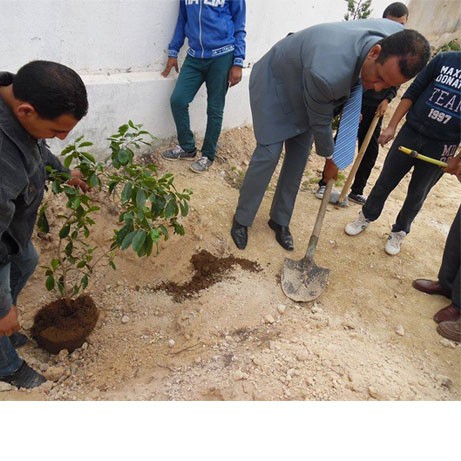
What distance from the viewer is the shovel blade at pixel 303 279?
2494 mm

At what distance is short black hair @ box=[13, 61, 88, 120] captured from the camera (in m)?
1.18

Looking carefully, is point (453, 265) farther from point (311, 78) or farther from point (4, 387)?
point (4, 387)

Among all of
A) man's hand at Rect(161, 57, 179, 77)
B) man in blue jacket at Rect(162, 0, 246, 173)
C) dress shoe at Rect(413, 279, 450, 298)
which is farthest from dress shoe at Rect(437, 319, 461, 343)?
man's hand at Rect(161, 57, 179, 77)

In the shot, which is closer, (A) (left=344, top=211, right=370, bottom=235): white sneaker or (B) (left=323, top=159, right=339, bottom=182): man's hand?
(B) (left=323, top=159, right=339, bottom=182): man's hand

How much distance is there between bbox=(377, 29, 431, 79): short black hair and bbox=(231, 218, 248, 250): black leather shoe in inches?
54.6

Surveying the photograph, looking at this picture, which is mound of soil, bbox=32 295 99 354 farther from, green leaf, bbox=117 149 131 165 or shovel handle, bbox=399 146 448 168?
shovel handle, bbox=399 146 448 168

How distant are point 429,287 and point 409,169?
0.83m

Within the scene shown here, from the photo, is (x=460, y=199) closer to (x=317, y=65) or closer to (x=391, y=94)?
(x=391, y=94)

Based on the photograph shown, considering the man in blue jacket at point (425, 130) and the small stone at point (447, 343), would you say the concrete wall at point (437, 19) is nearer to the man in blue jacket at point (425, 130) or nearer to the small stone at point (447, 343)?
the man in blue jacket at point (425, 130)

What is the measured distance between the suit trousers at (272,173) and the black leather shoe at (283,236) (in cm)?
5

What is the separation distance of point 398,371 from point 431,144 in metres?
1.49

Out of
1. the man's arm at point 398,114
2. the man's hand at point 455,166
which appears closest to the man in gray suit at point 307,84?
the man's arm at point 398,114

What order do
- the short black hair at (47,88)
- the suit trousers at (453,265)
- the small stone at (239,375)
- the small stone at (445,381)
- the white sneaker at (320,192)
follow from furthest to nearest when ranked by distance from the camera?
the white sneaker at (320,192) < the suit trousers at (453,265) < the small stone at (445,381) < the small stone at (239,375) < the short black hair at (47,88)

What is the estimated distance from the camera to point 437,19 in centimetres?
699
